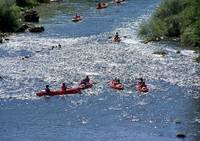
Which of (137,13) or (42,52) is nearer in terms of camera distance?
(42,52)

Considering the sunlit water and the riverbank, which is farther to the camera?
the riverbank

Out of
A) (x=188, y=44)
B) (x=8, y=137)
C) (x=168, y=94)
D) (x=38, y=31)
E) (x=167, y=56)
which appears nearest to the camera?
(x=8, y=137)

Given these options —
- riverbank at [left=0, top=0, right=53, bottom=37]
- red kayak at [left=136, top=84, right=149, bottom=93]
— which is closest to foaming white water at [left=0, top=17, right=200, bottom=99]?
Result: red kayak at [left=136, top=84, right=149, bottom=93]

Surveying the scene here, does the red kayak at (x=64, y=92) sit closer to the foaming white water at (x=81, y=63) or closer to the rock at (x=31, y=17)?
the foaming white water at (x=81, y=63)

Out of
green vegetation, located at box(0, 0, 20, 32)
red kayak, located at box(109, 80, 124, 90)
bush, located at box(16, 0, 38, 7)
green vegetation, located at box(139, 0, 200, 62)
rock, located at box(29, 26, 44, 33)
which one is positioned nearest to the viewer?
red kayak, located at box(109, 80, 124, 90)

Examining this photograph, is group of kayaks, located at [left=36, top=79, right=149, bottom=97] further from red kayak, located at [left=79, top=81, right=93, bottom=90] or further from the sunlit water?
the sunlit water

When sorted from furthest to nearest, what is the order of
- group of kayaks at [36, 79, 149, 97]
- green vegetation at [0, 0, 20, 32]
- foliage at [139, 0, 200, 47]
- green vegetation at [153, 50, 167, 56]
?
1. green vegetation at [0, 0, 20, 32]
2. foliage at [139, 0, 200, 47]
3. green vegetation at [153, 50, 167, 56]
4. group of kayaks at [36, 79, 149, 97]

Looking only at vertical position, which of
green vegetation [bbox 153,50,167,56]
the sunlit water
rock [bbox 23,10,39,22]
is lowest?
the sunlit water

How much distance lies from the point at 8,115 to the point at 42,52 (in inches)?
1052

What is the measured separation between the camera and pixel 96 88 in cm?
6850

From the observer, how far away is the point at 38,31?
99.7m

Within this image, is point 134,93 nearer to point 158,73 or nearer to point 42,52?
point 158,73

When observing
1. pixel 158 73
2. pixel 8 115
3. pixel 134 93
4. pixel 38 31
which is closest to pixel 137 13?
pixel 38 31

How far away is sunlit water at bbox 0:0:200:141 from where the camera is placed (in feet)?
185
